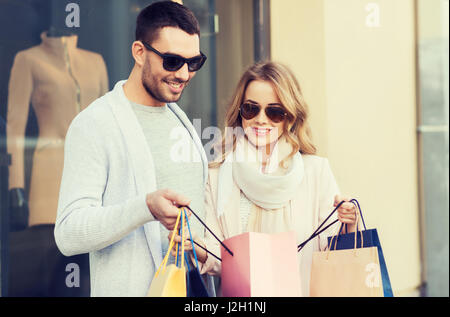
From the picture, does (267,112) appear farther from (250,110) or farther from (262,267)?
(262,267)

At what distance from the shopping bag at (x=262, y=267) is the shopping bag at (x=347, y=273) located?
0.41ft

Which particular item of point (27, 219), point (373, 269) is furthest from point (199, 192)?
point (27, 219)

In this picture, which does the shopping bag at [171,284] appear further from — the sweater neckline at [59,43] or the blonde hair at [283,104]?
the sweater neckline at [59,43]

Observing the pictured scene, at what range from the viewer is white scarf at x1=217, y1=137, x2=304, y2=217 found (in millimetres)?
2064

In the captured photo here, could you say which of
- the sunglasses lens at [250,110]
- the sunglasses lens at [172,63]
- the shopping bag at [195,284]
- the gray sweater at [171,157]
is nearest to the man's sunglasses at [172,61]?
the sunglasses lens at [172,63]

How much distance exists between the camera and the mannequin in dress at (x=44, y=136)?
234 centimetres

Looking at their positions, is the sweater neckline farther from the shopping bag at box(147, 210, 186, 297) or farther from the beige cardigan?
the shopping bag at box(147, 210, 186, 297)

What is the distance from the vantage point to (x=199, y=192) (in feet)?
6.80

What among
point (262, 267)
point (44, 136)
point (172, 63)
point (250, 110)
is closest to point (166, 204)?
point (262, 267)

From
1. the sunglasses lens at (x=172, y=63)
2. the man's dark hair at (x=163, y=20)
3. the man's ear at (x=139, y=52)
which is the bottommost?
the sunglasses lens at (x=172, y=63)

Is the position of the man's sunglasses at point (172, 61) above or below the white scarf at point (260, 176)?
above

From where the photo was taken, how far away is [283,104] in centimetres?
209

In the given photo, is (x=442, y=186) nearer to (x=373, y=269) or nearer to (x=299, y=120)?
(x=299, y=120)
